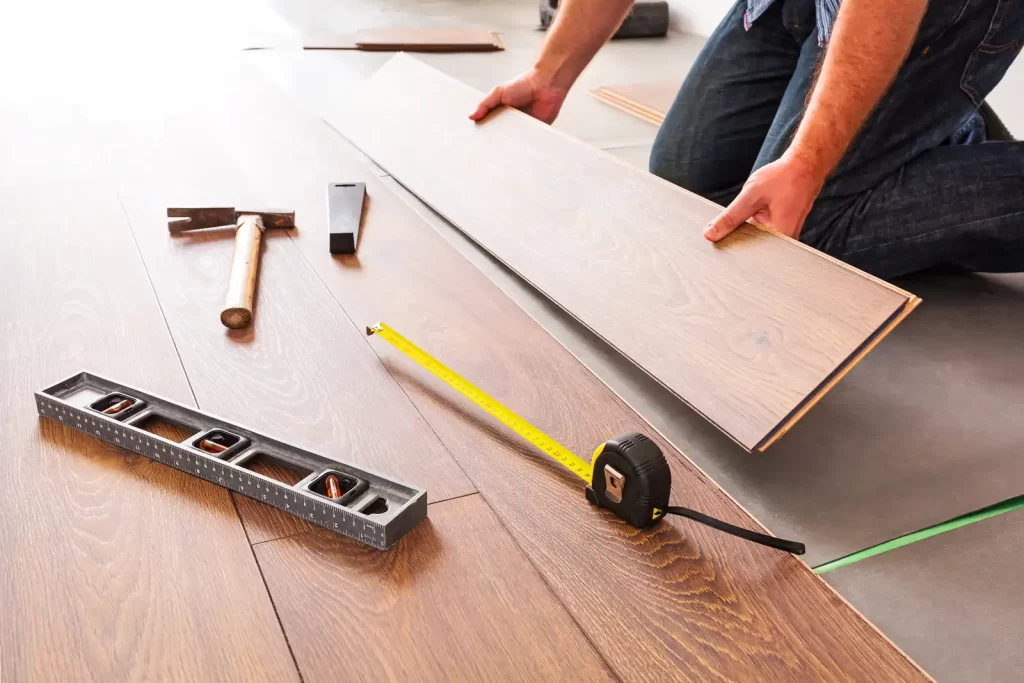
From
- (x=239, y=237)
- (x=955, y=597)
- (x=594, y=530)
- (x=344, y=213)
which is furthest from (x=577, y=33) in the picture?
(x=955, y=597)

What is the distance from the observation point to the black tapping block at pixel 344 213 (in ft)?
6.05

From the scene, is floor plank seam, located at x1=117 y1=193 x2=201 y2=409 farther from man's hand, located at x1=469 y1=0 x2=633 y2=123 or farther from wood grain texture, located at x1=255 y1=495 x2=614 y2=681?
man's hand, located at x1=469 y1=0 x2=633 y2=123

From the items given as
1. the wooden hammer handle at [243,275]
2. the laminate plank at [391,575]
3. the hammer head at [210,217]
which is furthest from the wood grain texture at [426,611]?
the hammer head at [210,217]

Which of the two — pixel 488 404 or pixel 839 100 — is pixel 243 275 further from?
pixel 839 100

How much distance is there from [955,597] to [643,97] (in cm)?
291

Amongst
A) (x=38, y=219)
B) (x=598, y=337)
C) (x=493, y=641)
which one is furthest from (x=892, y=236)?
(x=38, y=219)

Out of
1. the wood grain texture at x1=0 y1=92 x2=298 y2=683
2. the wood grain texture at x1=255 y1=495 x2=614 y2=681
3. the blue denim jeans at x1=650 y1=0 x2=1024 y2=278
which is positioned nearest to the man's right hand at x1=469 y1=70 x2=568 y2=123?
the blue denim jeans at x1=650 y1=0 x2=1024 y2=278

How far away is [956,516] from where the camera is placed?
1.33m

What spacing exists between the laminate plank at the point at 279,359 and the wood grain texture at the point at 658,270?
1.49 ft

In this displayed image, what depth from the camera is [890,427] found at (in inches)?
60.7

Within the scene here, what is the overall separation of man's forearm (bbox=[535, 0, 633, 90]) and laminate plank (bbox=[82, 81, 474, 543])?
2.75 ft

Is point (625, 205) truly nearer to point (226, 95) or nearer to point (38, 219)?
point (38, 219)

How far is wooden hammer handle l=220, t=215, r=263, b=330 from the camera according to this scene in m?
1.52

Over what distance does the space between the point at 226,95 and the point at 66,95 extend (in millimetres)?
555
